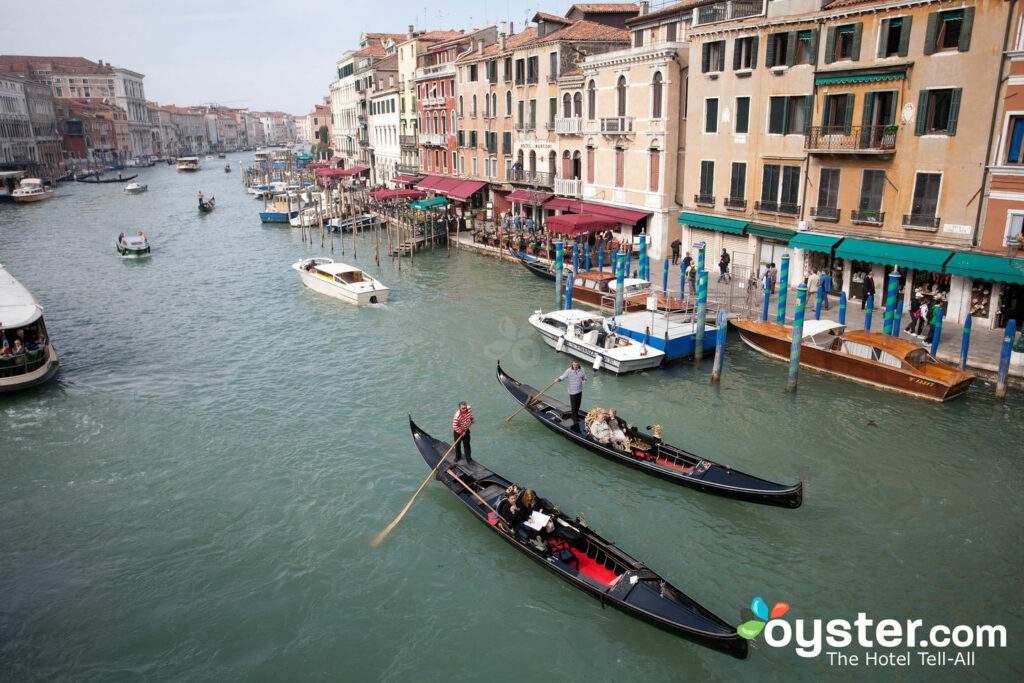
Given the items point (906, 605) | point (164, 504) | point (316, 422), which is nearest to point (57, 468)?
point (164, 504)

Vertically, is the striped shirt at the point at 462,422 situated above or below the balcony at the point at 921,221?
below

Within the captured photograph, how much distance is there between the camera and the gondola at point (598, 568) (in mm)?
A: 9359

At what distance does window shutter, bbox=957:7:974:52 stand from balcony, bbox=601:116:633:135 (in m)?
14.1

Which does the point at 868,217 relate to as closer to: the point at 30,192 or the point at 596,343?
the point at 596,343

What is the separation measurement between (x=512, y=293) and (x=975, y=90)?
17588 mm

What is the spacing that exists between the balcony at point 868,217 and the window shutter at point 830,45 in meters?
5.18

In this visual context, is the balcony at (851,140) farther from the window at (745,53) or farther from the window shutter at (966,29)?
the window at (745,53)

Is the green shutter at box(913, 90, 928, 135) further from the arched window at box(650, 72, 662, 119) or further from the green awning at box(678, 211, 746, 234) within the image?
the arched window at box(650, 72, 662, 119)

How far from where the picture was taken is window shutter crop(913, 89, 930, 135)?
66.7 ft

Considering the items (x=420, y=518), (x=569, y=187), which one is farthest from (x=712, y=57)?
(x=420, y=518)

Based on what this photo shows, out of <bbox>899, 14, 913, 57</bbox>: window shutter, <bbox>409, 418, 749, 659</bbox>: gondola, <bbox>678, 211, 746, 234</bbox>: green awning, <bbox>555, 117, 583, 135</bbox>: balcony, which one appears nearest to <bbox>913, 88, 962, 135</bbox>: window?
<bbox>899, 14, 913, 57</bbox>: window shutter

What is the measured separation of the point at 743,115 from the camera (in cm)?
2617

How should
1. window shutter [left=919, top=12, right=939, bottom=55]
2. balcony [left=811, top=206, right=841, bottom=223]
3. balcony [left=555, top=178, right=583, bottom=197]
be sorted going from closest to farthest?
1. window shutter [left=919, top=12, right=939, bottom=55]
2. balcony [left=811, top=206, right=841, bottom=223]
3. balcony [left=555, top=178, right=583, bottom=197]

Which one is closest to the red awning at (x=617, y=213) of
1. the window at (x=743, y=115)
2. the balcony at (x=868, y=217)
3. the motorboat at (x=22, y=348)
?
the window at (x=743, y=115)
